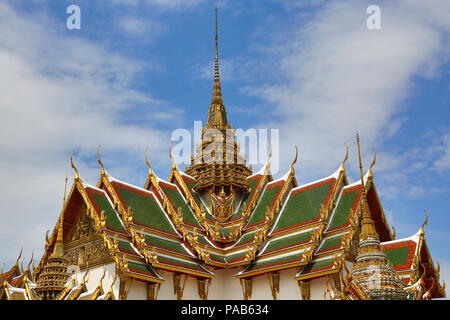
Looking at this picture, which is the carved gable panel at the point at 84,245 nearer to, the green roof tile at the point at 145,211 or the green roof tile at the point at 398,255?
the green roof tile at the point at 145,211

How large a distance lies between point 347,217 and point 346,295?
968cm

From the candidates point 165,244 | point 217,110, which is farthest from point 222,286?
point 217,110

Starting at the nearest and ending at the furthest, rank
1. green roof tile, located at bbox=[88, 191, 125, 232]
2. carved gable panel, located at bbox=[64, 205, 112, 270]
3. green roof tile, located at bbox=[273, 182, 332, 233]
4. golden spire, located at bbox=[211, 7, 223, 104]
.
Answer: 1. carved gable panel, located at bbox=[64, 205, 112, 270]
2. green roof tile, located at bbox=[88, 191, 125, 232]
3. green roof tile, located at bbox=[273, 182, 332, 233]
4. golden spire, located at bbox=[211, 7, 223, 104]

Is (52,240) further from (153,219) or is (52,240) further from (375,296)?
(375,296)

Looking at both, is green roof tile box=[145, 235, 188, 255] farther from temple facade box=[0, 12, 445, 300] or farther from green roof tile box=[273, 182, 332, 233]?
green roof tile box=[273, 182, 332, 233]

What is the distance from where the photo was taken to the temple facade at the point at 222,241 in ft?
47.6

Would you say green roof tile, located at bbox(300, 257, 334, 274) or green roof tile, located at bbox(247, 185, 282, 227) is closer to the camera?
green roof tile, located at bbox(300, 257, 334, 274)

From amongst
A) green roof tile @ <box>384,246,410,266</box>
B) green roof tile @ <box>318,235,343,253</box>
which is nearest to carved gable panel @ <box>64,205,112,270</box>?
green roof tile @ <box>318,235,343,253</box>

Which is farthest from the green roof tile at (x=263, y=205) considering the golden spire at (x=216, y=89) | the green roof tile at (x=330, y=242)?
the golden spire at (x=216, y=89)

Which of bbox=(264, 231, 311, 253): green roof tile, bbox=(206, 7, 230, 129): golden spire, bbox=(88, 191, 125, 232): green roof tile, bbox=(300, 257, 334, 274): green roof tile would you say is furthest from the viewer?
bbox=(206, 7, 230, 129): golden spire

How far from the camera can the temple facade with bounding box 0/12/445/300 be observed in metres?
14.5

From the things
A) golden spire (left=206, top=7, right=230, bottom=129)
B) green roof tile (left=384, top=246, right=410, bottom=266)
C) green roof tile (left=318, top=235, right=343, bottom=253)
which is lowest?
green roof tile (left=384, top=246, right=410, bottom=266)

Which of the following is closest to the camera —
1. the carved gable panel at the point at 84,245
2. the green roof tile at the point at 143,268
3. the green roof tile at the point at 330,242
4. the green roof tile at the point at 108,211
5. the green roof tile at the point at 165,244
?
the green roof tile at the point at 143,268
